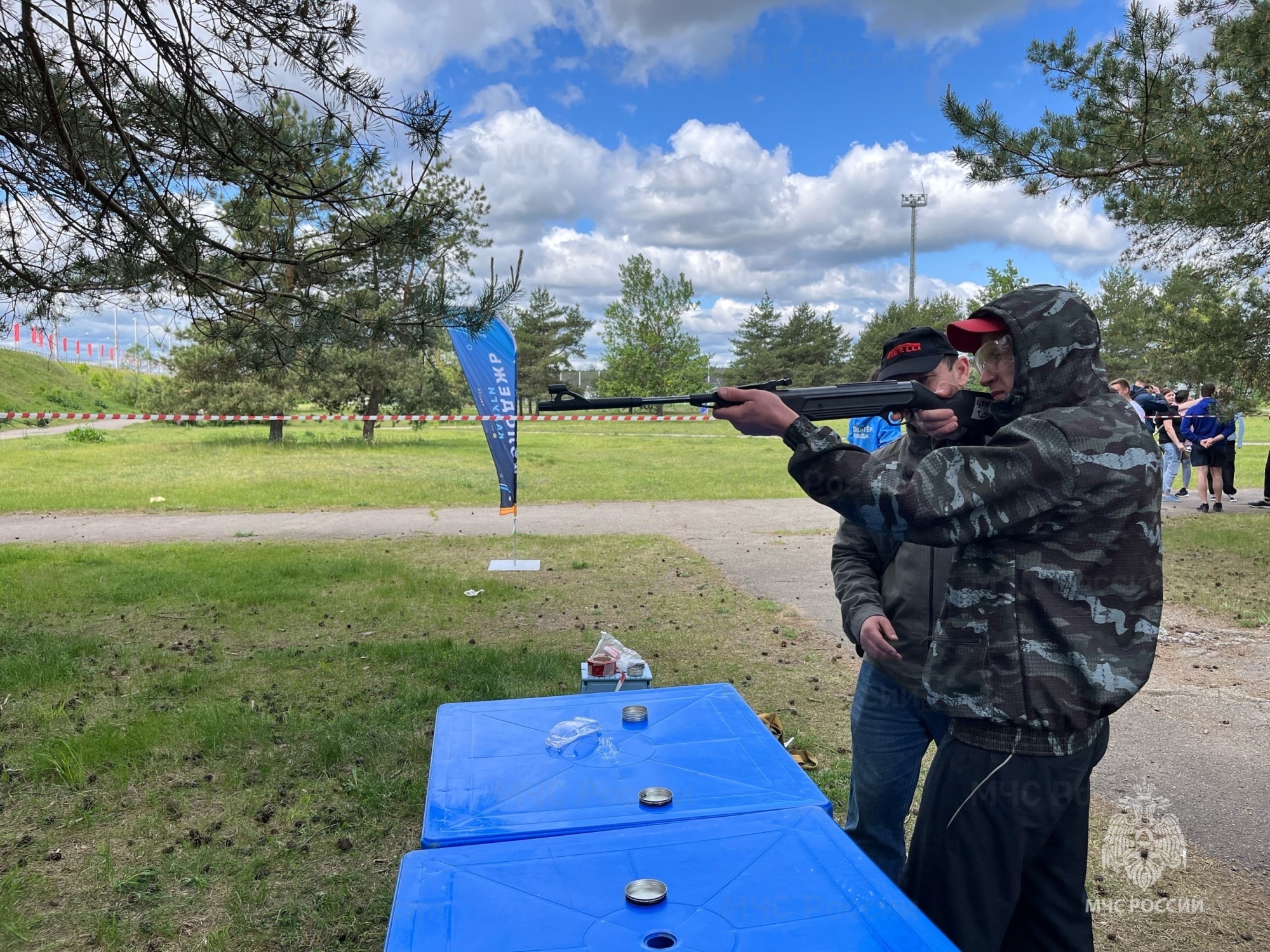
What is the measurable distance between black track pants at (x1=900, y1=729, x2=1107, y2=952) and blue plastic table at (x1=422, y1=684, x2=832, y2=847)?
278 millimetres

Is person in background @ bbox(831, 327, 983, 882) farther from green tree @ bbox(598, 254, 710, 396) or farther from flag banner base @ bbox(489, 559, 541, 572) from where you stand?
green tree @ bbox(598, 254, 710, 396)

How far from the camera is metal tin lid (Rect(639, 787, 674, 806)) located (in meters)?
2.01

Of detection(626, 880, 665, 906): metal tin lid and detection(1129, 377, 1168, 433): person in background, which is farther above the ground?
detection(1129, 377, 1168, 433): person in background

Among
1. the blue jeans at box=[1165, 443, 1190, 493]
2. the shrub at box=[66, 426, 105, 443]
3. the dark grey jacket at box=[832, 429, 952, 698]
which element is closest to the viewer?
the dark grey jacket at box=[832, 429, 952, 698]

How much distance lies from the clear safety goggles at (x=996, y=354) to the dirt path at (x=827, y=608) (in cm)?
279

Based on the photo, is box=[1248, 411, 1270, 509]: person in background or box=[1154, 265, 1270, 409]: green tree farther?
box=[1248, 411, 1270, 509]: person in background

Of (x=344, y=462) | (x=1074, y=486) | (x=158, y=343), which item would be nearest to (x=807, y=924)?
(x=1074, y=486)

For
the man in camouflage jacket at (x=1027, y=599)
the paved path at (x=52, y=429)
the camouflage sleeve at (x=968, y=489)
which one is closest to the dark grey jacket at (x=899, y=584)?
the man in camouflage jacket at (x=1027, y=599)

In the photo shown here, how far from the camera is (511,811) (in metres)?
2.00

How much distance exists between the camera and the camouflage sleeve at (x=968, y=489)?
66.3 inches

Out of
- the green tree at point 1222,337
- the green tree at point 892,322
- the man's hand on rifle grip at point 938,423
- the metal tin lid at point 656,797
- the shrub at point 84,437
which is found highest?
the green tree at point 892,322

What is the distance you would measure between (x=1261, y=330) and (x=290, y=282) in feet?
29.4

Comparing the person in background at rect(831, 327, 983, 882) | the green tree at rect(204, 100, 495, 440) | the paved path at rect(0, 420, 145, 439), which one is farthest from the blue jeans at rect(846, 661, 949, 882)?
the paved path at rect(0, 420, 145, 439)

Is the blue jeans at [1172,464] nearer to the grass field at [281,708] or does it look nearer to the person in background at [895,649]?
the grass field at [281,708]
